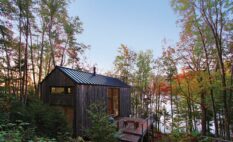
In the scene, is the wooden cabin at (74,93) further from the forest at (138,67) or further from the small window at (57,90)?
the forest at (138,67)

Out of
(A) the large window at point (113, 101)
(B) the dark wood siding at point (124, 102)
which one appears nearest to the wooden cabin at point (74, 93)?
(A) the large window at point (113, 101)

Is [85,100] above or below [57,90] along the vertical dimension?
below

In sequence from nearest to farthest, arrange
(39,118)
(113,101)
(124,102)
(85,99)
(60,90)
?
(39,118), (85,99), (60,90), (113,101), (124,102)

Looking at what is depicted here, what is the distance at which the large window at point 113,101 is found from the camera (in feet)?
38.8

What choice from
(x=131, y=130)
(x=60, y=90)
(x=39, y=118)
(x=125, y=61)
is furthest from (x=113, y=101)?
(x=125, y=61)

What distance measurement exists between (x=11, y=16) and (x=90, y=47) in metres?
7.50

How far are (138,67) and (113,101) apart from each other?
6988 millimetres

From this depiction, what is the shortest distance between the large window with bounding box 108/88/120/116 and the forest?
3.67 meters

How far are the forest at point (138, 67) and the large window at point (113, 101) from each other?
3.67 meters

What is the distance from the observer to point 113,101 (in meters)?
12.1

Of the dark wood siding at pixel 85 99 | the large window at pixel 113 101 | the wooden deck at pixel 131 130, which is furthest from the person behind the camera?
the large window at pixel 113 101

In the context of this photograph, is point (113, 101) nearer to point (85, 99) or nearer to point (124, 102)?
point (124, 102)

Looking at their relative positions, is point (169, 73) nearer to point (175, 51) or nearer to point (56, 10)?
point (175, 51)

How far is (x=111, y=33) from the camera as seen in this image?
13812mm
